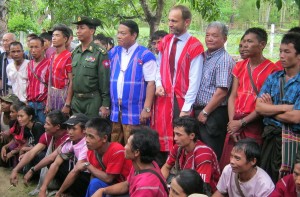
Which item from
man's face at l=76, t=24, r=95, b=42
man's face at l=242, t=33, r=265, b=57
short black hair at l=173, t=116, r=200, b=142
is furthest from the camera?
man's face at l=76, t=24, r=95, b=42

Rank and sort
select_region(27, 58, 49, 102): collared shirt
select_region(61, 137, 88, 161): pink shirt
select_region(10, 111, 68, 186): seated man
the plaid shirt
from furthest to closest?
1. select_region(27, 58, 49, 102): collared shirt
2. select_region(10, 111, 68, 186): seated man
3. select_region(61, 137, 88, 161): pink shirt
4. the plaid shirt

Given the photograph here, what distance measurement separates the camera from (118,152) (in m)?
4.36

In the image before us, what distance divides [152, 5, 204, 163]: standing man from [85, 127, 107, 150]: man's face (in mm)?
804

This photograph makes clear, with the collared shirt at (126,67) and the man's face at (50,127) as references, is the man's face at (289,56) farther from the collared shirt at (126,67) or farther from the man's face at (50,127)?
the man's face at (50,127)

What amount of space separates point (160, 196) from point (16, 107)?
3494mm

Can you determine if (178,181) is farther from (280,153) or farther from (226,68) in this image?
(226,68)

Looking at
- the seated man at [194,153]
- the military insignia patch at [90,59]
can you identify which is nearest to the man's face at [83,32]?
the military insignia patch at [90,59]

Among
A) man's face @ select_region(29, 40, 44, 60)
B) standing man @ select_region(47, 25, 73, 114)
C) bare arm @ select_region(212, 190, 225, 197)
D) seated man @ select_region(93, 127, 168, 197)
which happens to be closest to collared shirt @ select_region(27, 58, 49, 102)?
man's face @ select_region(29, 40, 44, 60)

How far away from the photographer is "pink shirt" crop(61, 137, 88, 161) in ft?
15.7

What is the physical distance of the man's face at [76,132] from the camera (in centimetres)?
487

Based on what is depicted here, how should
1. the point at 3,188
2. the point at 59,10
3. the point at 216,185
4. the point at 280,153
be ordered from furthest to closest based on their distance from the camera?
the point at 59,10 < the point at 3,188 < the point at 216,185 < the point at 280,153

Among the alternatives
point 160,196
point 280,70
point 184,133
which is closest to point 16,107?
point 184,133

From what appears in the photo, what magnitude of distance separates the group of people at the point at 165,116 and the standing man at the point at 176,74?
0.04ft

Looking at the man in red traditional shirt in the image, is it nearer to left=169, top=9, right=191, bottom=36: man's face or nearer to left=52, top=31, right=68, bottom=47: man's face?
left=52, top=31, right=68, bottom=47: man's face
